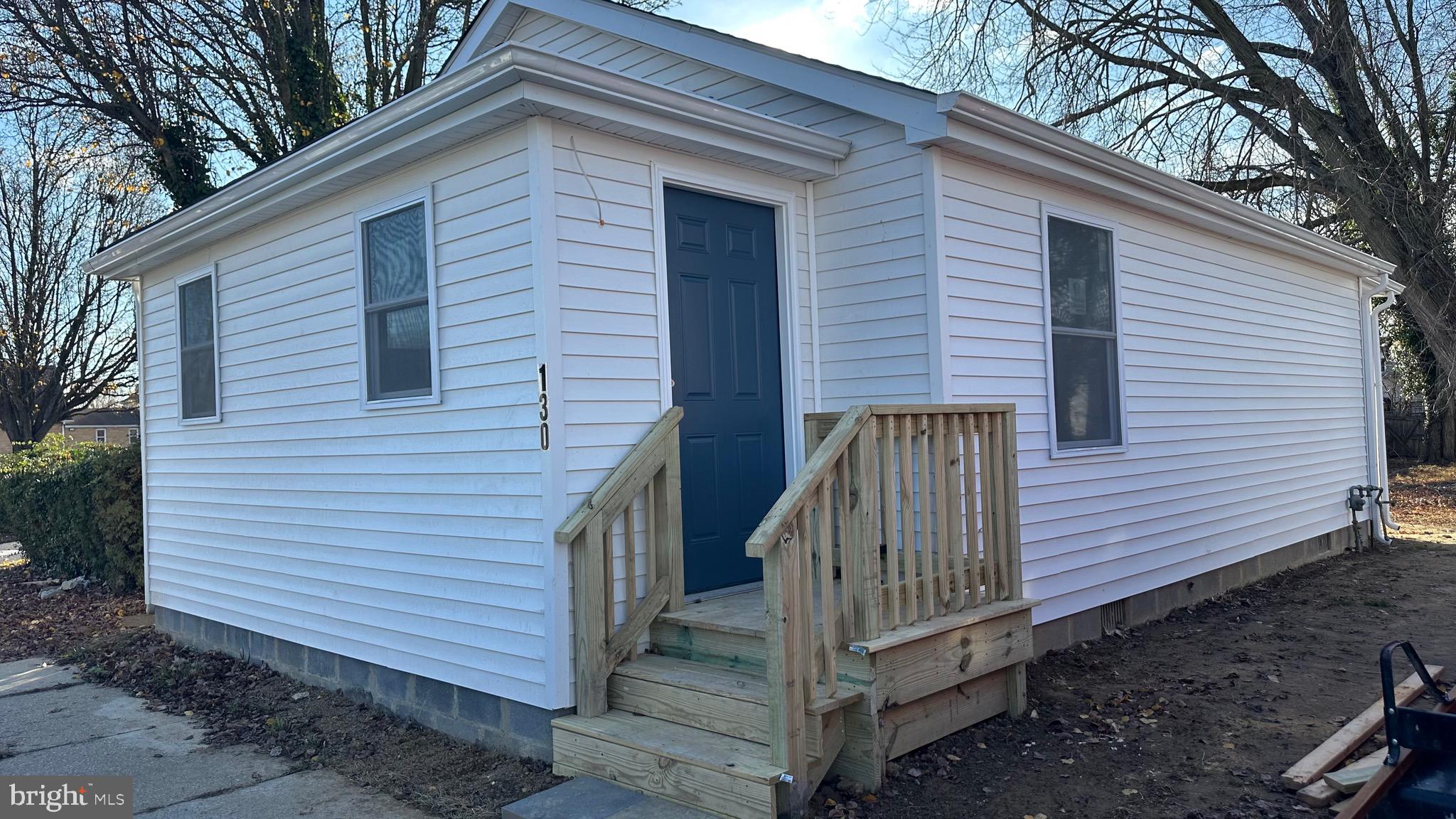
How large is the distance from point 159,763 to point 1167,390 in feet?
22.3

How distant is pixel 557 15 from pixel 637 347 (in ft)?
12.6

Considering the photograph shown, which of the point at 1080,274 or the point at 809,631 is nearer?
the point at 809,631

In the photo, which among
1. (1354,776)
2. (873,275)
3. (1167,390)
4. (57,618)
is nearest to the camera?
(1354,776)

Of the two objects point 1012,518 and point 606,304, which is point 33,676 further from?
point 1012,518

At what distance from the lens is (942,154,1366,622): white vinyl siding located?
19.5ft

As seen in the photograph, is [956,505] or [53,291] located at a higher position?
[53,291]

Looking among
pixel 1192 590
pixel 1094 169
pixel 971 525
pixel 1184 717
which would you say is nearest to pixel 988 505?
pixel 971 525

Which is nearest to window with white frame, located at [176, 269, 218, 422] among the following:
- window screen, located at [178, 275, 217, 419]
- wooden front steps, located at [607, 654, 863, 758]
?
window screen, located at [178, 275, 217, 419]

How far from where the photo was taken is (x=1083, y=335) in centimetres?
670

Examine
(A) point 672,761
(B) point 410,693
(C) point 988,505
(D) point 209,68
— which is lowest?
(B) point 410,693

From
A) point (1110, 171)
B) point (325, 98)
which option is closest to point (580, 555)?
point (1110, 171)

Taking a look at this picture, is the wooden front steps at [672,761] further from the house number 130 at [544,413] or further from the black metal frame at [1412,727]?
the black metal frame at [1412,727]

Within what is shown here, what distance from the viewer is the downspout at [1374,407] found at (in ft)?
36.7

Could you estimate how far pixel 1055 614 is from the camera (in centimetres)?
623
